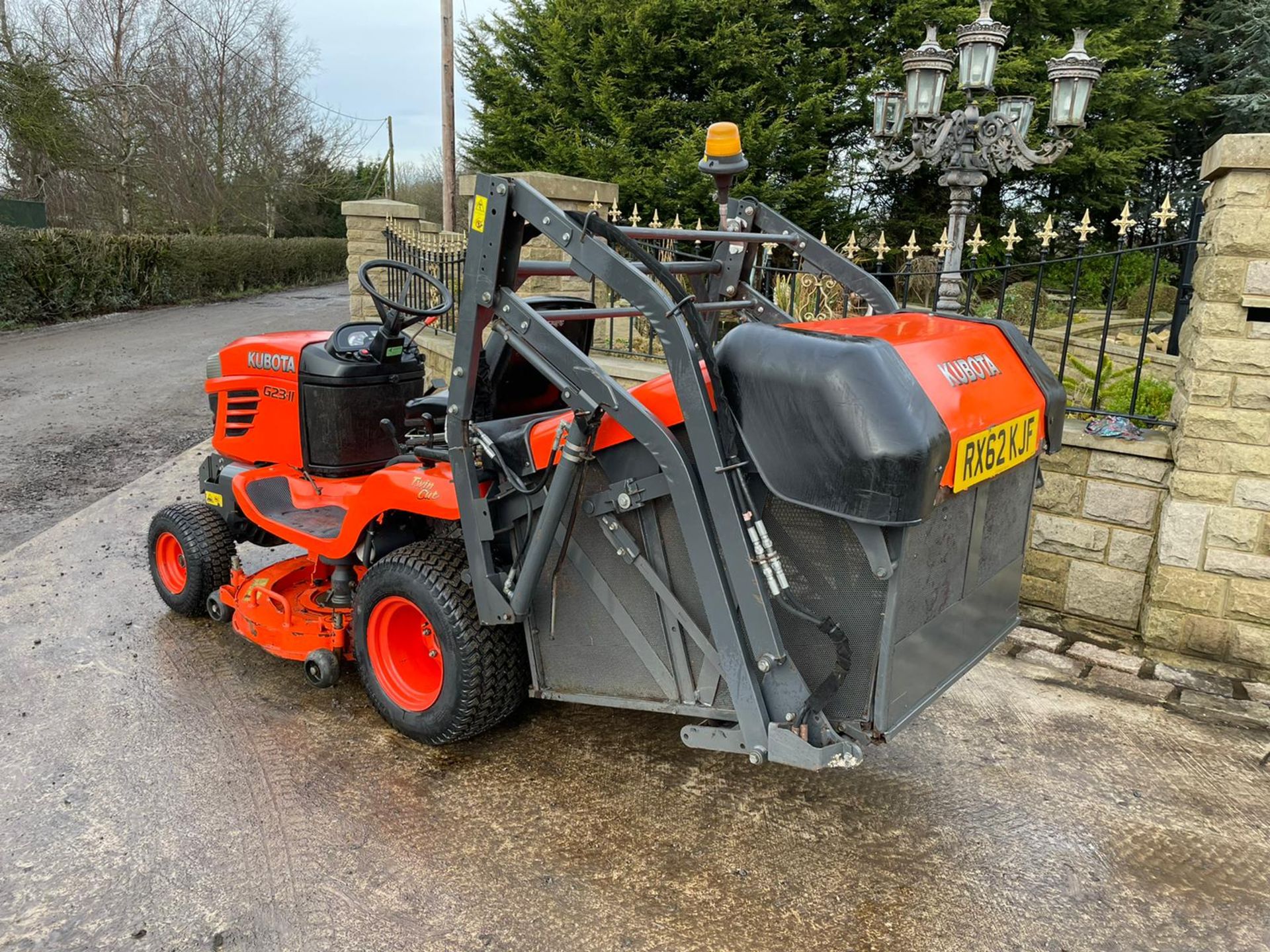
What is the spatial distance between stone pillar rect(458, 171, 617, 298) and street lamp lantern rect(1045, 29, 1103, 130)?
10.0 ft

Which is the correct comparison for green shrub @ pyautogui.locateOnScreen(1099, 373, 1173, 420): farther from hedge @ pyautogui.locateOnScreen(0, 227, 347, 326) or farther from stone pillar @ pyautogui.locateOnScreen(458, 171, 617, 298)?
hedge @ pyautogui.locateOnScreen(0, 227, 347, 326)

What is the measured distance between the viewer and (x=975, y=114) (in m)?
6.08

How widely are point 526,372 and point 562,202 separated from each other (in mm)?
3695

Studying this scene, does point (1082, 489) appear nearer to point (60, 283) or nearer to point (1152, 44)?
point (1152, 44)

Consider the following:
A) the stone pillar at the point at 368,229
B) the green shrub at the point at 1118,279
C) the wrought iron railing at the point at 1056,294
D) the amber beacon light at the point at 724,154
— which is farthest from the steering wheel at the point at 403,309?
the green shrub at the point at 1118,279

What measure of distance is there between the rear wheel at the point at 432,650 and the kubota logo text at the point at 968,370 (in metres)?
1.62

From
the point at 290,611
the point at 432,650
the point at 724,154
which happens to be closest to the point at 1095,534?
the point at 724,154

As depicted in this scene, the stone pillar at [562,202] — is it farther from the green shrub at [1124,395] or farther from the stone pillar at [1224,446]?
the stone pillar at [1224,446]

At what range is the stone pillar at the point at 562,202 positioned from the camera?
639 centimetres

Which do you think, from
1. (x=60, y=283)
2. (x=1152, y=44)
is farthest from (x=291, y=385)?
(x=1152, y=44)

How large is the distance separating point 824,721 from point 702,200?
12.2 m

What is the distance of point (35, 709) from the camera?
136 inches

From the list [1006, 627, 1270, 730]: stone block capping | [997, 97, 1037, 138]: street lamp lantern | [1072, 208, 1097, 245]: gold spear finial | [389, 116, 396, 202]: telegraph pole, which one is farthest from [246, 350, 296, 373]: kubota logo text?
[389, 116, 396, 202]: telegraph pole

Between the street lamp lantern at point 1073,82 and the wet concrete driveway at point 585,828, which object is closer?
the wet concrete driveway at point 585,828
